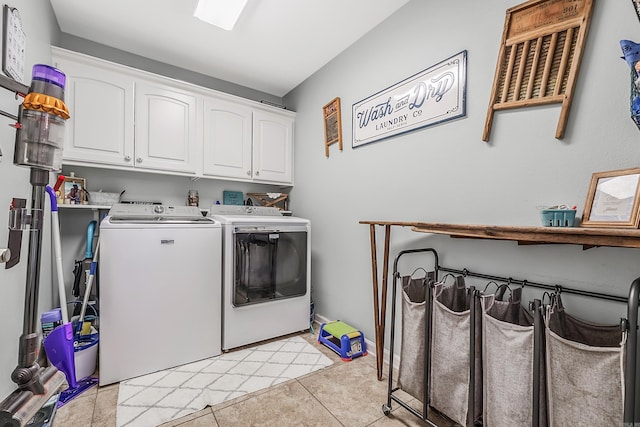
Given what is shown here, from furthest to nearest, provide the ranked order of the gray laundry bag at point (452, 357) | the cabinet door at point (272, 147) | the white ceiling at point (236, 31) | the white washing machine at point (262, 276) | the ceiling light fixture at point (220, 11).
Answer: the cabinet door at point (272, 147)
the white washing machine at point (262, 276)
the white ceiling at point (236, 31)
the ceiling light fixture at point (220, 11)
the gray laundry bag at point (452, 357)

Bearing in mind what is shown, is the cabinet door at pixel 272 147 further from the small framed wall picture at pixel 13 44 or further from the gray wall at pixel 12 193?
the small framed wall picture at pixel 13 44

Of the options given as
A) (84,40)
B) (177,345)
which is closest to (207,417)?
(177,345)

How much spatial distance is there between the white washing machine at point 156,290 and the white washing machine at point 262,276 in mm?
94

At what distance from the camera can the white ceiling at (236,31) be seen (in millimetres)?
2053

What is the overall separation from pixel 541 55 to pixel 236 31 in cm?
211

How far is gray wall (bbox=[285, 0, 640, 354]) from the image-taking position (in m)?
1.18

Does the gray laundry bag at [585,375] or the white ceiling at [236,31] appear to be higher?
the white ceiling at [236,31]

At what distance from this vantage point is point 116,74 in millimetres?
2297

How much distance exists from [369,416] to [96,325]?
2.03 m

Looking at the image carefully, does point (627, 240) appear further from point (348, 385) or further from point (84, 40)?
point (84, 40)

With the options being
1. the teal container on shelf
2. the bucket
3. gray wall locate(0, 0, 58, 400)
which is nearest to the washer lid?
gray wall locate(0, 0, 58, 400)

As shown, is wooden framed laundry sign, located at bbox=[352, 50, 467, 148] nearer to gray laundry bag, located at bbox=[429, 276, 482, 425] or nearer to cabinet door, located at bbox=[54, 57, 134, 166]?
gray laundry bag, located at bbox=[429, 276, 482, 425]

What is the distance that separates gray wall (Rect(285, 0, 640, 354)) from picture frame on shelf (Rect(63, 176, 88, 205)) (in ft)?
6.46

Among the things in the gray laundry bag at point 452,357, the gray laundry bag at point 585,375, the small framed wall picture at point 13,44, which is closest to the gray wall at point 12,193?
the small framed wall picture at point 13,44
